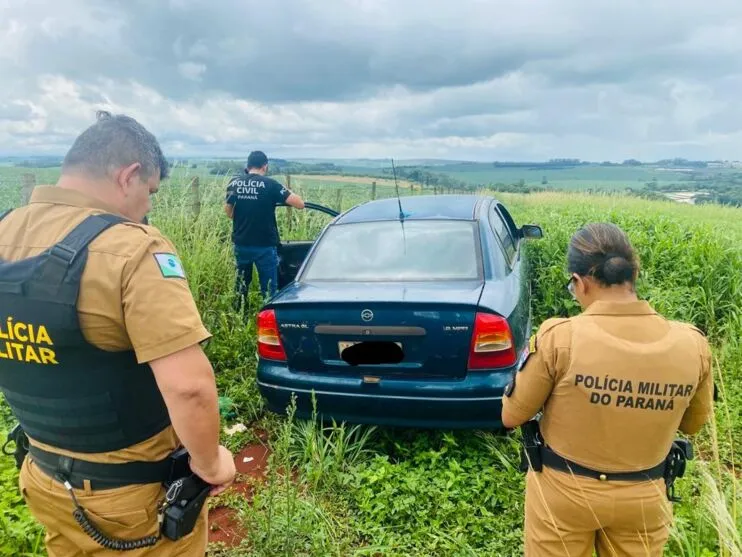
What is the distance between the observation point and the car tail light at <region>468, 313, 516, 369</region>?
2.89 meters

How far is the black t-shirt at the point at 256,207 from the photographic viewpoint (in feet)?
17.8

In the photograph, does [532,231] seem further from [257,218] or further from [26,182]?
[26,182]

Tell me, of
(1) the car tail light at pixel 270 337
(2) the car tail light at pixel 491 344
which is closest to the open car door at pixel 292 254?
(1) the car tail light at pixel 270 337

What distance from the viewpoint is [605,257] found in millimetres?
1748

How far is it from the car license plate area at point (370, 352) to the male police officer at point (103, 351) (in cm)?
150

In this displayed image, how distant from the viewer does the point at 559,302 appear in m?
5.45

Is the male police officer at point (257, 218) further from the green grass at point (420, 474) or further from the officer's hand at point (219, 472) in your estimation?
the officer's hand at point (219, 472)

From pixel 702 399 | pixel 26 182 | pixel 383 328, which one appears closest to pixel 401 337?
pixel 383 328

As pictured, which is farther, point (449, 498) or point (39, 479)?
point (449, 498)

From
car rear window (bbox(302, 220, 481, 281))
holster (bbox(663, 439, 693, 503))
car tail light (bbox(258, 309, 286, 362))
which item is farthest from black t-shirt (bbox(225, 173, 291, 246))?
holster (bbox(663, 439, 693, 503))

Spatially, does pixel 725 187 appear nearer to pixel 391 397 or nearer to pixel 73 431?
pixel 391 397

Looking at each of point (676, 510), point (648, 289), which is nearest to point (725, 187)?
point (648, 289)

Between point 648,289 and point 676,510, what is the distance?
310 cm

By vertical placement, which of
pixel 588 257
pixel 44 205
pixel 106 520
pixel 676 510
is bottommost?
pixel 676 510
